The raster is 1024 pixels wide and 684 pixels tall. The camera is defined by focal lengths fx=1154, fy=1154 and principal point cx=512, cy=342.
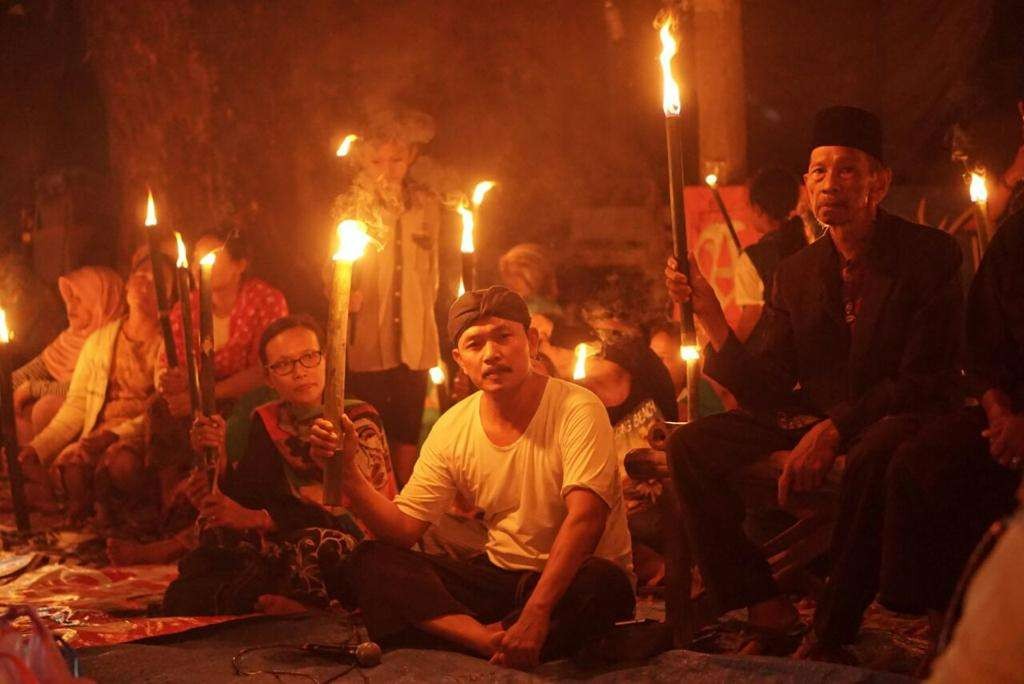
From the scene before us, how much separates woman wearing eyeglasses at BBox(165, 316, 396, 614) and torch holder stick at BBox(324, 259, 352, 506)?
5.09ft

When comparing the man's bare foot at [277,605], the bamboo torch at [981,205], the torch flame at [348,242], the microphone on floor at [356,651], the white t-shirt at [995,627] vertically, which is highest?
the bamboo torch at [981,205]

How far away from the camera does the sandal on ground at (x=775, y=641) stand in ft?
15.3

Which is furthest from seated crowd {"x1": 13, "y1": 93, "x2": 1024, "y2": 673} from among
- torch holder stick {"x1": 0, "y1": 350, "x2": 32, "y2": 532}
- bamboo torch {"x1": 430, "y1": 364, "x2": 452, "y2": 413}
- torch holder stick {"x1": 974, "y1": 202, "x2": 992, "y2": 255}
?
torch holder stick {"x1": 0, "y1": 350, "x2": 32, "y2": 532}

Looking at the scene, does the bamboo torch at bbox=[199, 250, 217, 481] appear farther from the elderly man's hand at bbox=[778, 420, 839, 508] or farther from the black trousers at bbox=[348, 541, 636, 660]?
the elderly man's hand at bbox=[778, 420, 839, 508]

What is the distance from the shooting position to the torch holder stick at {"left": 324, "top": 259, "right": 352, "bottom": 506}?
436 centimetres

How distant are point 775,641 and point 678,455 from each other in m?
0.84

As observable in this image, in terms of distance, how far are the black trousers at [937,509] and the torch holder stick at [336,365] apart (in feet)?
6.73

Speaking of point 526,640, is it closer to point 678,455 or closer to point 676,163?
point 678,455

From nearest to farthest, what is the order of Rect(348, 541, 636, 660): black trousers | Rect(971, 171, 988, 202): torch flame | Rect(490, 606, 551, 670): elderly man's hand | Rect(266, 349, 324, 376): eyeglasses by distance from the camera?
Rect(490, 606, 551, 670): elderly man's hand → Rect(348, 541, 636, 660): black trousers → Rect(971, 171, 988, 202): torch flame → Rect(266, 349, 324, 376): eyeglasses

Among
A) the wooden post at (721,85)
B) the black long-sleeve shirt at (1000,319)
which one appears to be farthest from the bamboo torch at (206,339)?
the black long-sleeve shirt at (1000,319)

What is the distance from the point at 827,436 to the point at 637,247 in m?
2.88

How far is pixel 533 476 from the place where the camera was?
489cm

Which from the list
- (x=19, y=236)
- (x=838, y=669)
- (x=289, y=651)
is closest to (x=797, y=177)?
(x=838, y=669)

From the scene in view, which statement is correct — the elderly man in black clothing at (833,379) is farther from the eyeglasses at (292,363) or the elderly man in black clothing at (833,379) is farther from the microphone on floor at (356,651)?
the eyeglasses at (292,363)
